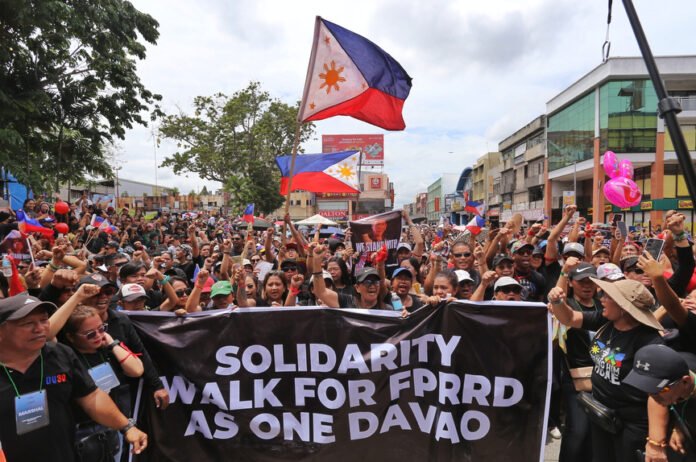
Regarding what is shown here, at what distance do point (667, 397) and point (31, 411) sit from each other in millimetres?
3430

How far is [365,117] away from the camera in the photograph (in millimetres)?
6336

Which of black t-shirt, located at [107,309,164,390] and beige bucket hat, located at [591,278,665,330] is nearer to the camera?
beige bucket hat, located at [591,278,665,330]

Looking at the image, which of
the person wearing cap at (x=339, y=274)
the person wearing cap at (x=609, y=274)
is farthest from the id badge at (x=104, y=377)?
the person wearing cap at (x=609, y=274)

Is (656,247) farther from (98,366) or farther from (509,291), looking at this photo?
(98,366)

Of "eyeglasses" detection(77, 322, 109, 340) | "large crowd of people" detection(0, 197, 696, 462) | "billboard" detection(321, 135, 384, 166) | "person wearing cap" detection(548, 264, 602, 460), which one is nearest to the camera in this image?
"large crowd of people" detection(0, 197, 696, 462)

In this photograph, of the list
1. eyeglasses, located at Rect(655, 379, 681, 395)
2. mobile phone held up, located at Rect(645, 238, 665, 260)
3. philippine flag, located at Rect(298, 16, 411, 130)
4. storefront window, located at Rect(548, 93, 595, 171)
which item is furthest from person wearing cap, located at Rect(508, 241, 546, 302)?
storefront window, located at Rect(548, 93, 595, 171)

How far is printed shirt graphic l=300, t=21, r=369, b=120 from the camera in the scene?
5750mm

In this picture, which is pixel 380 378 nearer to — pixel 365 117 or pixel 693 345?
pixel 693 345

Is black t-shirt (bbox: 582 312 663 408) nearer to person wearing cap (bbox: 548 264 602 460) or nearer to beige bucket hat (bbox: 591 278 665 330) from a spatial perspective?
beige bucket hat (bbox: 591 278 665 330)

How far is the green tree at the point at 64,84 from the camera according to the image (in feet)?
39.4

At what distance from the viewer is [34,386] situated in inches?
98.4

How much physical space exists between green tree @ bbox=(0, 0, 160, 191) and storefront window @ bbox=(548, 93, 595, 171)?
113 ft

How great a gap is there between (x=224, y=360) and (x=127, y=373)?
0.74m

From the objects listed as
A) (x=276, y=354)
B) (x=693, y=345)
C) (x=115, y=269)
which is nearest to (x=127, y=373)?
(x=276, y=354)
